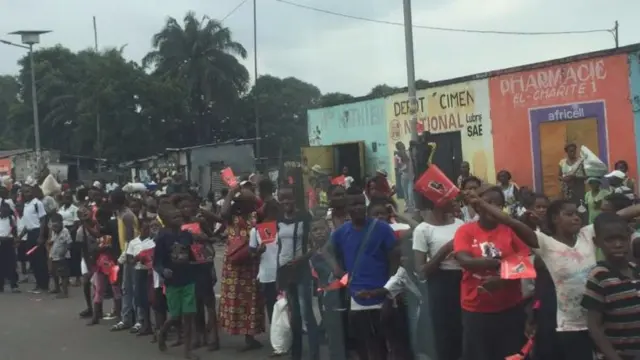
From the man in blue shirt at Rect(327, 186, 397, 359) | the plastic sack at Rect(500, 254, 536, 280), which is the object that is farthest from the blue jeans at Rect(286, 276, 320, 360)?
the plastic sack at Rect(500, 254, 536, 280)

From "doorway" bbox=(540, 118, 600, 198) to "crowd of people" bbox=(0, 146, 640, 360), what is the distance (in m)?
4.49

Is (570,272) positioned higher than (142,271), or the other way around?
(570,272)

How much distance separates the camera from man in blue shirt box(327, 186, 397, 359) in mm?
7023

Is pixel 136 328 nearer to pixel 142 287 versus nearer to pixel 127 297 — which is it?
pixel 127 297

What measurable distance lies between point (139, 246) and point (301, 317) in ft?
9.73

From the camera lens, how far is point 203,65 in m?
54.7

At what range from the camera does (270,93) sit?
51.9 meters

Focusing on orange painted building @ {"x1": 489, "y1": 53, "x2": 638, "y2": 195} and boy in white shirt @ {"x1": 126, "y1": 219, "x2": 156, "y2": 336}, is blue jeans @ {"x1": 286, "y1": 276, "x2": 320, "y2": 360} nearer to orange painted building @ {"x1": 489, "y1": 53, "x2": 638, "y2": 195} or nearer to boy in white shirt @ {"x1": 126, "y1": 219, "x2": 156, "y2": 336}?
boy in white shirt @ {"x1": 126, "y1": 219, "x2": 156, "y2": 336}

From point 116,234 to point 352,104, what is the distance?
43.5ft

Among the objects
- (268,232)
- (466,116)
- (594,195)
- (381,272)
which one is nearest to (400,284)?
(381,272)

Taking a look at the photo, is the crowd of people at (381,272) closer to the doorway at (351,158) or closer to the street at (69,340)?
the street at (69,340)

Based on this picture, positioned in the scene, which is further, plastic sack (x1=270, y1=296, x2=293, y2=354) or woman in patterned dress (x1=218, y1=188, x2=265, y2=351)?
woman in patterned dress (x1=218, y1=188, x2=265, y2=351)

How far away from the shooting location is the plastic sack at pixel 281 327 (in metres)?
8.70

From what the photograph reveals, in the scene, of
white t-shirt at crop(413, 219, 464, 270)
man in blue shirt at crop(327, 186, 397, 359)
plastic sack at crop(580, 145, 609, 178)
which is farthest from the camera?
plastic sack at crop(580, 145, 609, 178)
